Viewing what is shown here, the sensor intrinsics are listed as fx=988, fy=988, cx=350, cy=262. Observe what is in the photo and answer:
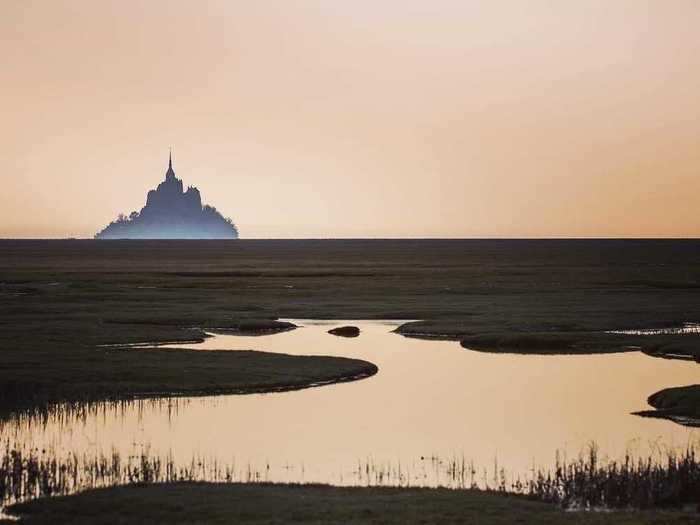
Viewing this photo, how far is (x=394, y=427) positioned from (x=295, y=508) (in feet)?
43.1

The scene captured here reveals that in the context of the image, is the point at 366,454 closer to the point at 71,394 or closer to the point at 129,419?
the point at 129,419

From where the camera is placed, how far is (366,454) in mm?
31109

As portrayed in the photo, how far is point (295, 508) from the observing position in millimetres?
23156

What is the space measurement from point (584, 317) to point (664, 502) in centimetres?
5936

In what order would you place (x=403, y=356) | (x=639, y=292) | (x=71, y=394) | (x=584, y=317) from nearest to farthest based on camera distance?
(x=71, y=394) → (x=403, y=356) → (x=584, y=317) → (x=639, y=292)

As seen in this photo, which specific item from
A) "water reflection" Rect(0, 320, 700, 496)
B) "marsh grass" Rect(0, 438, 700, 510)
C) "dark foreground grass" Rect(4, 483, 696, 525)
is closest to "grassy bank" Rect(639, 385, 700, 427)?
"water reflection" Rect(0, 320, 700, 496)

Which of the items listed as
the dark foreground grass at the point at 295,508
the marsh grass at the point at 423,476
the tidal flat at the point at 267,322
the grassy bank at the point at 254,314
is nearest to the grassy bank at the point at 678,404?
the tidal flat at the point at 267,322

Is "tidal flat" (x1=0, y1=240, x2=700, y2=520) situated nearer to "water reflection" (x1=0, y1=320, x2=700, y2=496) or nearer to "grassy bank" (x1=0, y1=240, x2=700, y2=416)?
"grassy bank" (x1=0, y1=240, x2=700, y2=416)

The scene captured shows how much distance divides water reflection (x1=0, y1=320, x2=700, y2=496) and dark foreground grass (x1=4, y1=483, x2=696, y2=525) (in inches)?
110

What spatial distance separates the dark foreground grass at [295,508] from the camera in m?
22.1

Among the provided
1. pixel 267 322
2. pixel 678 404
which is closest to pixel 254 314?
pixel 267 322

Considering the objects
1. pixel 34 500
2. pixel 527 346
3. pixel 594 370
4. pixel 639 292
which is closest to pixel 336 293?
pixel 639 292

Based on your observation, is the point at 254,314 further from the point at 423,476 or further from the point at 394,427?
the point at 423,476

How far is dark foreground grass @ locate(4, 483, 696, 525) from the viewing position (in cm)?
2214
